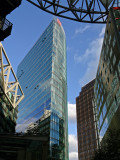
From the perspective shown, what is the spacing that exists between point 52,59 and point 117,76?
30395 millimetres

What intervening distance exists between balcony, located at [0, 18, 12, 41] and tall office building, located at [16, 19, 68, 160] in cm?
3701

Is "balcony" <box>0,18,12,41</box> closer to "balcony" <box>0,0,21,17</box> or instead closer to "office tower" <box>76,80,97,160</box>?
"balcony" <box>0,0,21,17</box>

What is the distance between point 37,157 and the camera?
1953 cm

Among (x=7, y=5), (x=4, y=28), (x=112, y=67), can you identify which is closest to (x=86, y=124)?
(x=112, y=67)

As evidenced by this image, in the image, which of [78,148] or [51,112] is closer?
[51,112]

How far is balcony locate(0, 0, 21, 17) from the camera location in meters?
15.5

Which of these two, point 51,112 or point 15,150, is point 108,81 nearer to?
point 51,112

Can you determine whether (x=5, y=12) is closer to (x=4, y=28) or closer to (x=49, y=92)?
(x=4, y=28)

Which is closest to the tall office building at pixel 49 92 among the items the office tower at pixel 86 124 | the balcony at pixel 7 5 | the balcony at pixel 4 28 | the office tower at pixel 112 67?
the office tower at pixel 112 67

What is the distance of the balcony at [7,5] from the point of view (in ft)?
51.0

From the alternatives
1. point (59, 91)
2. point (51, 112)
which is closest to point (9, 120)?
point (51, 112)

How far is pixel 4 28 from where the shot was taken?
54.0 feet

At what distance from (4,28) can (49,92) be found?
41389 millimetres

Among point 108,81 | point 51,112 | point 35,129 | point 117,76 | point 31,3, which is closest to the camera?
point 31,3
